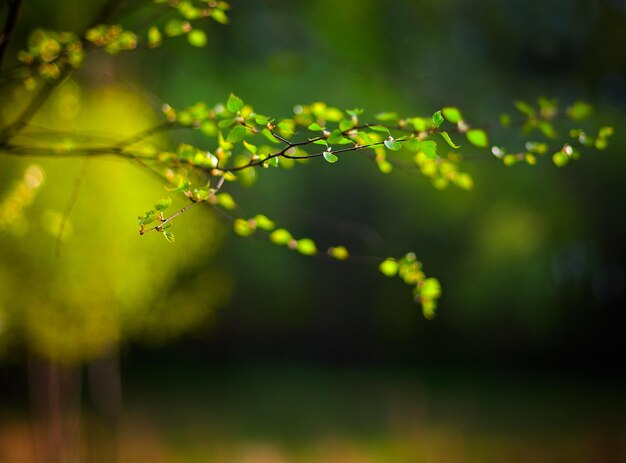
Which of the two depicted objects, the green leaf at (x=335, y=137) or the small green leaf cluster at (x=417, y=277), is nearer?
the green leaf at (x=335, y=137)

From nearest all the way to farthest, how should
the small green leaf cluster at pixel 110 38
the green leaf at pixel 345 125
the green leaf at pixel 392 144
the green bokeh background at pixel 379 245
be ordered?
the green leaf at pixel 392 144 < the green leaf at pixel 345 125 < the small green leaf cluster at pixel 110 38 < the green bokeh background at pixel 379 245

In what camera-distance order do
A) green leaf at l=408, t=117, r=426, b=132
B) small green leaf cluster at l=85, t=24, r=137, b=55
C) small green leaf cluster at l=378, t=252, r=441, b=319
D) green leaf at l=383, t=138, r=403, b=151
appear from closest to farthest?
green leaf at l=383, t=138, r=403, b=151 → green leaf at l=408, t=117, r=426, b=132 → small green leaf cluster at l=378, t=252, r=441, b=319 → small green leaf cluster at l=85, t=24, r=137, b=55

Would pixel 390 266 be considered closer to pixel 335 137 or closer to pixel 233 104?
pixel 335 137

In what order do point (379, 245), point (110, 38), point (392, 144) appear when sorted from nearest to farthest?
point (392, 144) < point (110, 38) < point (379, 245)

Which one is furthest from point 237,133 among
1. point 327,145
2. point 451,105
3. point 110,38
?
point 451,105

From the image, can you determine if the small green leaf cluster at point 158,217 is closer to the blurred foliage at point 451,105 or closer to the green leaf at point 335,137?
the green leaf at point 335,137

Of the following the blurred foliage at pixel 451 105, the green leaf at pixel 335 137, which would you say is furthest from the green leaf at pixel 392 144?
the blurred foliage at pixel 451 105

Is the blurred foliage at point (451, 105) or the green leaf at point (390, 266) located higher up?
the blurred foliage at point (451, 105)

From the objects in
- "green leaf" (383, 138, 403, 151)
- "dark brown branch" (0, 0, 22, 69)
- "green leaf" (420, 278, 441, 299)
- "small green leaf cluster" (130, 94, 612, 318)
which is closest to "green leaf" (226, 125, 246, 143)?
"small green leaf cluster" (130, 94, 612, 318)

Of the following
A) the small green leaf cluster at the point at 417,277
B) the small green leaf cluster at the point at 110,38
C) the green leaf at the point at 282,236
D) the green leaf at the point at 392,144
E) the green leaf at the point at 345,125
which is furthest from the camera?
the small green leaf cluster at the point at 110,38

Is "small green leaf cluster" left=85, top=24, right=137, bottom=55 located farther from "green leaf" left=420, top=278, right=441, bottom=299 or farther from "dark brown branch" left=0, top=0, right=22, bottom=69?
"green leaf" left=420, top=278, right=441, bottom=299

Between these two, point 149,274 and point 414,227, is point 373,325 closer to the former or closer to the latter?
point 414,227

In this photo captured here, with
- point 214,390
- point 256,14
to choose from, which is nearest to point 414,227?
point 256,14
